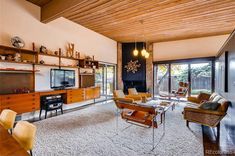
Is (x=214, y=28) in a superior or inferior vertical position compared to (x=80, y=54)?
superior

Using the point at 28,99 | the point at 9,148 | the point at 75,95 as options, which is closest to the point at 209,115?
the point at 9,148

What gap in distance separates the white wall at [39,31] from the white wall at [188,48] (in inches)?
159

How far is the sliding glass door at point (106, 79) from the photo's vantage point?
7423mm

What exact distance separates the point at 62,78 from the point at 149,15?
3.83m

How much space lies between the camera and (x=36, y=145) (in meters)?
2.53

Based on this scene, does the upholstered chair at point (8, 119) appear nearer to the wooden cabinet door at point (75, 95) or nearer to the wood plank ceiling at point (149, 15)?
the wood plank ceiling at point (149, 15)

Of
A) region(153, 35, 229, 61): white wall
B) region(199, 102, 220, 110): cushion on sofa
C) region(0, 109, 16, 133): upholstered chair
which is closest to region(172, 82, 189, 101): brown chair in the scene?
region(153, 35, 229, 61): white wall

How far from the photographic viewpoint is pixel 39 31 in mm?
4461

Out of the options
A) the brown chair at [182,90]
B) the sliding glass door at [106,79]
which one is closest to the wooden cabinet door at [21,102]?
the sliding glass door at [106,79]

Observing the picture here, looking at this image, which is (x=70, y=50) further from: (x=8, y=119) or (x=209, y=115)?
(x=209, y=115)

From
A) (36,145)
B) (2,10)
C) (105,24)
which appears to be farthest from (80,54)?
(36,145)

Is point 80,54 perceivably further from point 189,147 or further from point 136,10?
point 189,147

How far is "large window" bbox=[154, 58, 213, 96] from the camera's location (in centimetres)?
697

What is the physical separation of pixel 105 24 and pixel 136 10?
175 cm
